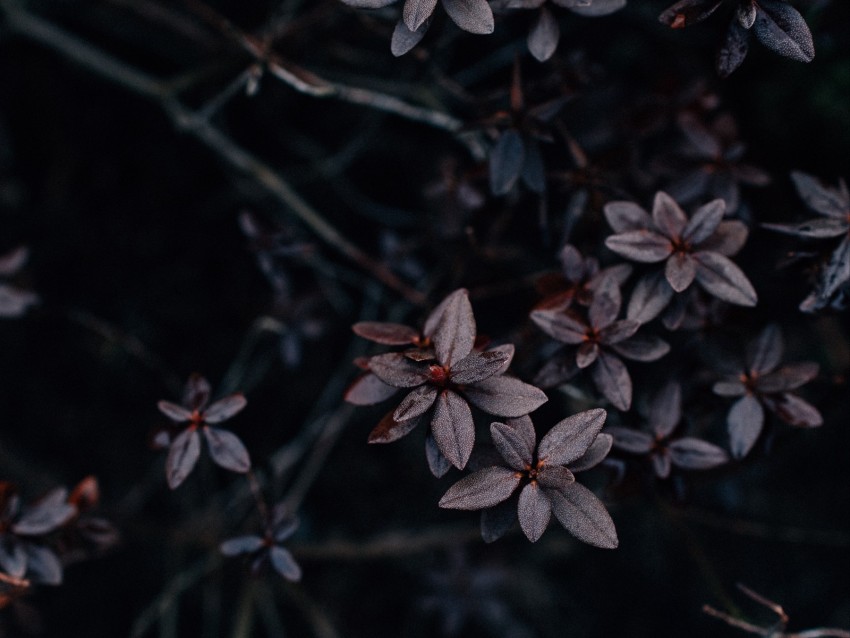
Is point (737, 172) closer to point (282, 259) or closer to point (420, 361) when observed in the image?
point (420, 361)

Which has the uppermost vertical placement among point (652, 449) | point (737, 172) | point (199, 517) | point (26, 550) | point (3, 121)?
point (3, 121)

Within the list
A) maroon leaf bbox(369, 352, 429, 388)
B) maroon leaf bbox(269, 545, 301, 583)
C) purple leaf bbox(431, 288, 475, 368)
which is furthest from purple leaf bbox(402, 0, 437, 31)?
maroon leaf bbox(269, 545, 301, 583)

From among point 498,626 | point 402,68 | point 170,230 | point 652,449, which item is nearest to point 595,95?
point 402,68

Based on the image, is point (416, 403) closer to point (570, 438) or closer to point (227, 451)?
point (570, 438)

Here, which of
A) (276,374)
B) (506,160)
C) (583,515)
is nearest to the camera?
(583,515)

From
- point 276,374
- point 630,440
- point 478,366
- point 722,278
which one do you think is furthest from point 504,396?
point 276,374

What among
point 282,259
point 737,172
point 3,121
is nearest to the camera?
point 737,172
